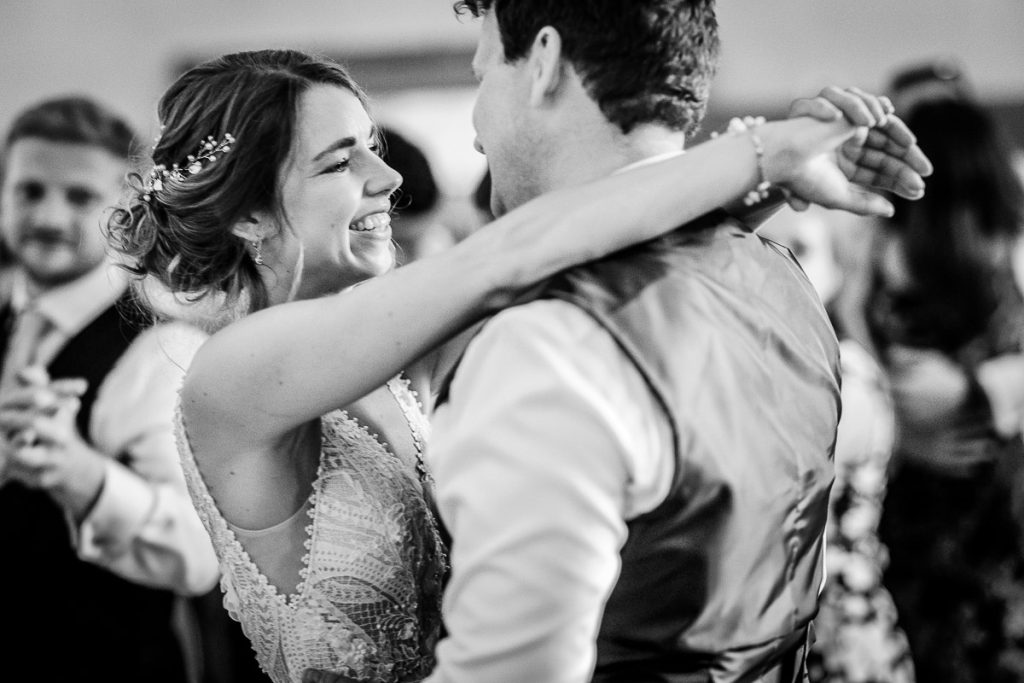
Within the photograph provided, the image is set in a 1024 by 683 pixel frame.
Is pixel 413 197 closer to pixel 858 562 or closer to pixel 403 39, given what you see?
pixel 858 562

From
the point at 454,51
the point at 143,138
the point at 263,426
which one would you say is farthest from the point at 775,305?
the point at 454,51

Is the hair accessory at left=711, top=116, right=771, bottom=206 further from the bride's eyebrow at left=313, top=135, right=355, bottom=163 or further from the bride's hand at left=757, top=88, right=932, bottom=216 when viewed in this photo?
the bride's eyebrow at left=313, top=135, right=355, bottom=163

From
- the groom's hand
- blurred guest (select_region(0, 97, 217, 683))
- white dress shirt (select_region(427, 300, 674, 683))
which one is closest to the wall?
blurred guest (select_region(0, 97, 217, 683))

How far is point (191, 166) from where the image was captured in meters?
1.53

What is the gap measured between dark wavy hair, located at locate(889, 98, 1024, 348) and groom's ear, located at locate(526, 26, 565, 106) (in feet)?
5.95

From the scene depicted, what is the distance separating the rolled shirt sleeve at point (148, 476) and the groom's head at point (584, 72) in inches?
45.1

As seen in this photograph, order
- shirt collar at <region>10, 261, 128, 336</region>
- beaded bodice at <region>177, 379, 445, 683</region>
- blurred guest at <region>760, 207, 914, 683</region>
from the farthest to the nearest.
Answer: blurred guest at <region>760, 207, 914, 683</region> → shirt collar at <region>10, 261, 128, 336</region> → beaded bodice at <region>177, 379, 445, 683</region>

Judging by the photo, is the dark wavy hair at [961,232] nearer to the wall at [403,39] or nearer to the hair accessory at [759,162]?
the hair accessory at [759,162]

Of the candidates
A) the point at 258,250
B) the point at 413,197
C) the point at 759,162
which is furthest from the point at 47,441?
the point at 759,162

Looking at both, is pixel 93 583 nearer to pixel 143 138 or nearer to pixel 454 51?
pixel 143 138

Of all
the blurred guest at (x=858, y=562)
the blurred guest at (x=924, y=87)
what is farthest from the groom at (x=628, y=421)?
the blurred guest at (x=924, y=87)

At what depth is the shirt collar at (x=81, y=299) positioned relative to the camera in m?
2.46

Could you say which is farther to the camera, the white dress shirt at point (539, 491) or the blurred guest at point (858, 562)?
the blurred guest at point (858, 562)

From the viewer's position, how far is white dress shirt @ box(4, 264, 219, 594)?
217cm
